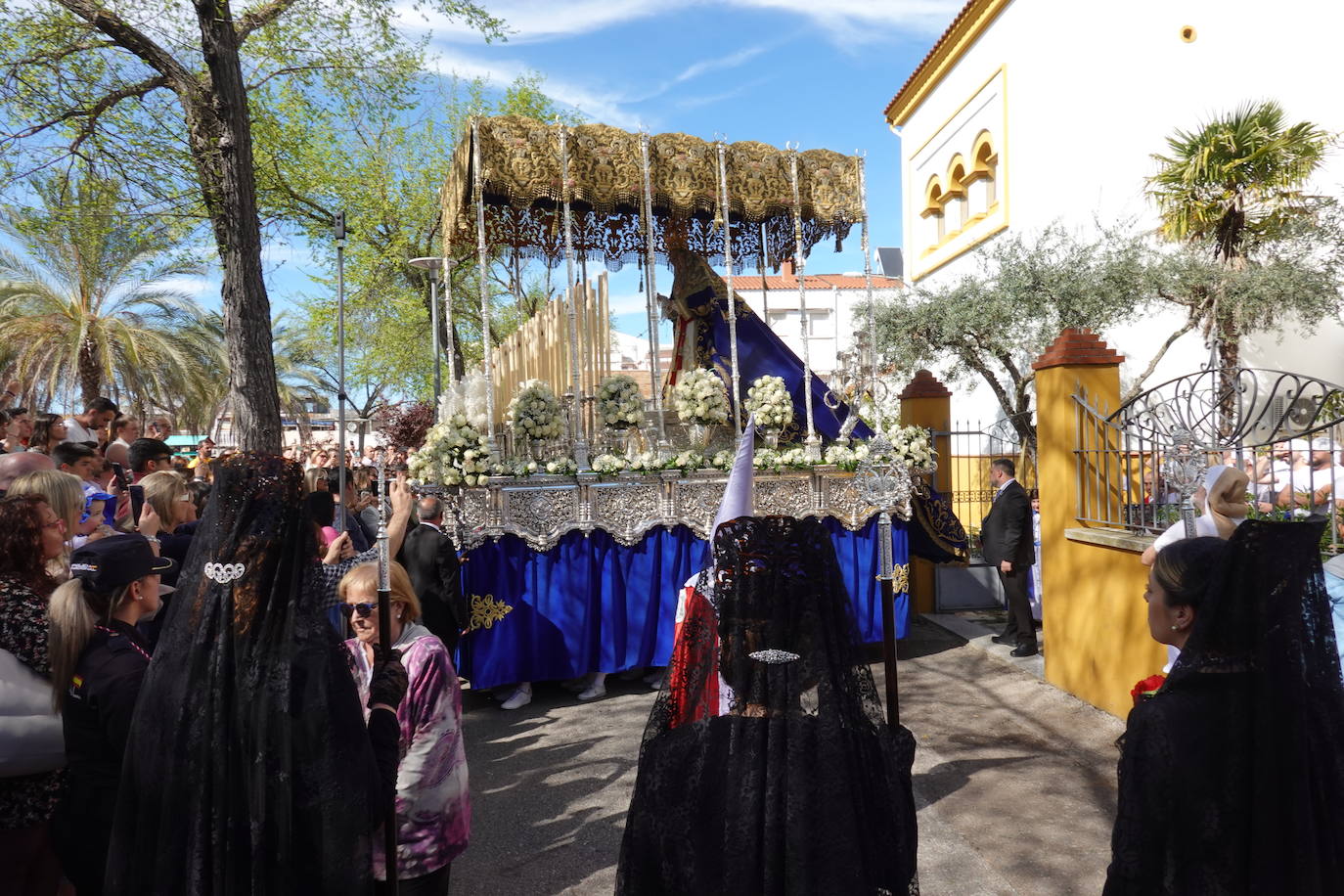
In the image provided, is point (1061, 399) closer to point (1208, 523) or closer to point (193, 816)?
point (1208, 523)

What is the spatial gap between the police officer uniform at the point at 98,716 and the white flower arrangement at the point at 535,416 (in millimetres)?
4682

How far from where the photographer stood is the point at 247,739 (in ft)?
7.34

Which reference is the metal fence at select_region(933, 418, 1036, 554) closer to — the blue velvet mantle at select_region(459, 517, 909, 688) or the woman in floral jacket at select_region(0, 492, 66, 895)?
the blue velvet mantle at select_region(459, 517, 909, 688)

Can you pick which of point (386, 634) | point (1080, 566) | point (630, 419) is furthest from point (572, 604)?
point (386, 634)

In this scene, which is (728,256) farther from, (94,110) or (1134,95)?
(1134,95)

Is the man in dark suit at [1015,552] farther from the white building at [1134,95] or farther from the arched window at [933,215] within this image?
the arched window at [933,215]

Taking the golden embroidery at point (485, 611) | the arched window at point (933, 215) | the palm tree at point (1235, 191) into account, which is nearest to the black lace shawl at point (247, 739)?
the golden embroidery at point (485, 611)

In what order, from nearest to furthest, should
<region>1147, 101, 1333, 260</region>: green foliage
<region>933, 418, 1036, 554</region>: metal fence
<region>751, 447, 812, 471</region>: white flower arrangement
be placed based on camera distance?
<region>751, 447, 812, 471</region>: white flower arrangement, <region>1147, 101, 1333, 260</region>: green foliage, <region>933, 418, 1036, 554</region>: metal fence

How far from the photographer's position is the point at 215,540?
2289 mm

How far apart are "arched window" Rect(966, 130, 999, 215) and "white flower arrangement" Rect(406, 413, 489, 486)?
15.0 m

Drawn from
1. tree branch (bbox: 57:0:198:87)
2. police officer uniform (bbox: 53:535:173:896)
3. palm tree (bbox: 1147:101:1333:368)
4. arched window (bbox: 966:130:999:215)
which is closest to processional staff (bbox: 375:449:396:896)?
police officer uniform (bbox: 53:535:173:896)

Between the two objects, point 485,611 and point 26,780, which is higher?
point 26,780

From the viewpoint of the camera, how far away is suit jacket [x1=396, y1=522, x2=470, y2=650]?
6469 mm

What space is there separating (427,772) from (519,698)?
4.40 metres
